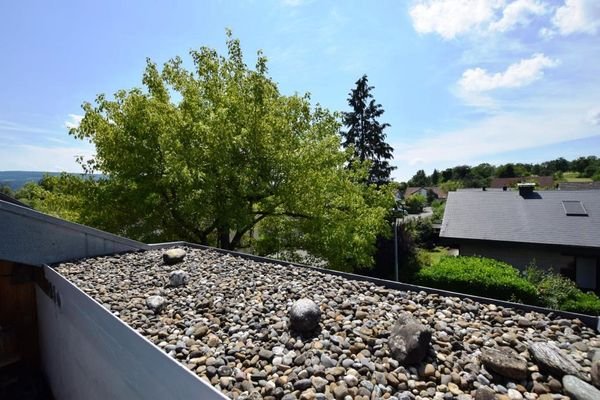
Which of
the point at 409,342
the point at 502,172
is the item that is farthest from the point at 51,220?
the point at 502,172

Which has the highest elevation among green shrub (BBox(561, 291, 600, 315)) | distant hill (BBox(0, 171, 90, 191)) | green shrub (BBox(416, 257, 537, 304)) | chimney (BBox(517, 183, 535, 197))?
distant hill (BBox(0, 171, 90, 191))

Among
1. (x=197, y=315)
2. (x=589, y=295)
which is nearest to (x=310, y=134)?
(x=197, y=315)

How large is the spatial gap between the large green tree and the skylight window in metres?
7.87

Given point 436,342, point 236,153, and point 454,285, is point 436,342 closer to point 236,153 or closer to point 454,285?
point 236,153

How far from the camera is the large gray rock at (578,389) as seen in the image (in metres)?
1.88

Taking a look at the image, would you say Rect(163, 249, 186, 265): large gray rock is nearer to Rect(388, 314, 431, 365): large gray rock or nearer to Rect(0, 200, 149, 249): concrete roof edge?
Rect(0, 200, 149, 249): concrete roof edge

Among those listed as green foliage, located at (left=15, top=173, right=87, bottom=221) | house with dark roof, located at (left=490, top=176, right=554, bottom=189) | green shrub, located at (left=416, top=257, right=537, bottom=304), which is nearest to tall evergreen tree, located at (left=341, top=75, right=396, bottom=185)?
green shrub, located at (left=416, top=257, right=537, bottom=304)

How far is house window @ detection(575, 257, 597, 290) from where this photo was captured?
11.1 metres

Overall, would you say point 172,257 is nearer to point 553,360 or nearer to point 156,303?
point 156,303

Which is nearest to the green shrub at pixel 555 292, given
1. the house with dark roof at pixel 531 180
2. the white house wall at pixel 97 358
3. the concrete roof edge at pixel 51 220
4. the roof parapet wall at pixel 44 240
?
the white house wall at pixel 97 358

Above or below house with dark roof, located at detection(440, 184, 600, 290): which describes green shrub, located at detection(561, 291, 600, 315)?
below

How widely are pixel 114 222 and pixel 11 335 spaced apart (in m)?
3.64

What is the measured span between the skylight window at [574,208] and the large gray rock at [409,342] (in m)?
13.4

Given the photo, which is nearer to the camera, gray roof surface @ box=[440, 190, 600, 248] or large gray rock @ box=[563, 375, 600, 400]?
large gray rock @ box=[563, 375, 600, 400]
